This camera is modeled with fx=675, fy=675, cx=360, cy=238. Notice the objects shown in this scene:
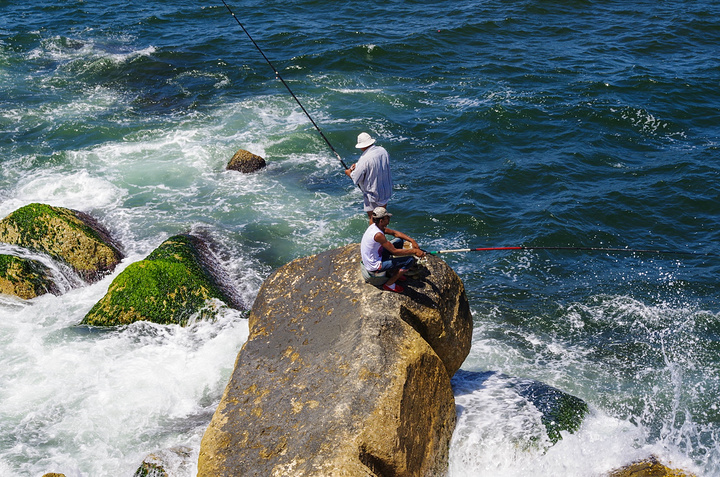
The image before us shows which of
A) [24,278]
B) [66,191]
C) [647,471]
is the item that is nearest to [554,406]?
[647,471]

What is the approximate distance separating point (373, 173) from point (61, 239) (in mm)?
7338

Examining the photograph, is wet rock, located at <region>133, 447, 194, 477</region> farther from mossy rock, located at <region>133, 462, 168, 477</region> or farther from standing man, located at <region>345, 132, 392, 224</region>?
standing man, located at <region>345, 132, 392, 224</region>

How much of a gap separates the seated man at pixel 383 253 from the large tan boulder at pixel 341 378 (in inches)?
10.1

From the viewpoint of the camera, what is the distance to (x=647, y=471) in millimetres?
8266

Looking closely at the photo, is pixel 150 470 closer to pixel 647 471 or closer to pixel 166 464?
pixel 166 464

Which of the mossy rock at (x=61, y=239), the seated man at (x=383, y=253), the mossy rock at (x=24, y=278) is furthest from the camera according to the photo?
the mossy rock at (x=61, y=239)

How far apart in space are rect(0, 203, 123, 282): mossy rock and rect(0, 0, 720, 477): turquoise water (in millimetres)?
447

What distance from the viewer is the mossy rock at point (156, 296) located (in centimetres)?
1155

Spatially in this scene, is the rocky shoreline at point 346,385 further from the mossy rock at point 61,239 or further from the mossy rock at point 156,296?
the mossy rock at point 61,239

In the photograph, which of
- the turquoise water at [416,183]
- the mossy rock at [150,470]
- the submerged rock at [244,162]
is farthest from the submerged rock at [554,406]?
the submerged rock at [244,162]

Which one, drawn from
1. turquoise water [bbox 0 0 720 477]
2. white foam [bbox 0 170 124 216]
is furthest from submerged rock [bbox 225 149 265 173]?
white foam [bbox 0 170 124 216]

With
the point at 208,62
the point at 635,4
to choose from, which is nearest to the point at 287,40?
the point at 208,62

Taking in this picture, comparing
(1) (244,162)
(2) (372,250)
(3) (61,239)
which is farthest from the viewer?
(1) (244,162)

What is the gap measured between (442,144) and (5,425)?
42.3 ft
